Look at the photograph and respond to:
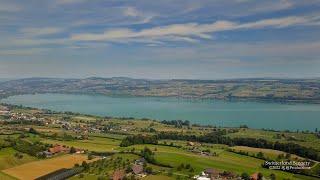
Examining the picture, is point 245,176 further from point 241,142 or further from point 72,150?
point 241,142

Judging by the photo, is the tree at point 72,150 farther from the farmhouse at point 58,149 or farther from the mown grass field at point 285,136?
the mown grass field at point 285,136

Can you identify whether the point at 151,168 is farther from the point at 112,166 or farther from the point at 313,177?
the point at 313,177

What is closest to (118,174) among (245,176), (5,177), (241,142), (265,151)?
(5,177)

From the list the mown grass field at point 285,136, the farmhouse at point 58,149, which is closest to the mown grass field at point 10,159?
the farmhouse at point 58,149

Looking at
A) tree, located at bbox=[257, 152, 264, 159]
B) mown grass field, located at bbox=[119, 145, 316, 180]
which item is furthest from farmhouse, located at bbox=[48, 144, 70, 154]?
tree, located at bbox=[257, 152, 264, 159]

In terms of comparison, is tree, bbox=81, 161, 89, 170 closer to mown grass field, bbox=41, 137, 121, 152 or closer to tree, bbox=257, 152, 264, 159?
mown grass field, bbox=41, 137, 121, 152

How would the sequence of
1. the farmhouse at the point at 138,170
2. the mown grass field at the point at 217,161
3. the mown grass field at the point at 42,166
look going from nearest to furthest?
the mown grass field at the point at 42,166
the farmhouse at the point at 138,170
the mown grass field at the point at 217,161

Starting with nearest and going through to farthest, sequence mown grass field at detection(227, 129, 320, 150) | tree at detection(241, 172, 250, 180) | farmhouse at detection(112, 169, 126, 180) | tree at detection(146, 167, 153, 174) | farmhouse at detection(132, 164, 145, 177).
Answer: farmhouse at detection(112, 169, 126, 180), tree at detection(241, 172, 250, 180), farmhouse at detection(132, 164, 145, 177), tree at detection(146, 167, 153, 174), mown grass field at detection(227, 129, 320, 150)

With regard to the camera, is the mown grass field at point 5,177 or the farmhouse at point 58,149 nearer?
the mown grass field at point 5,177

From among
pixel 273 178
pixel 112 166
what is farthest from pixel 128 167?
pixel 273 178
